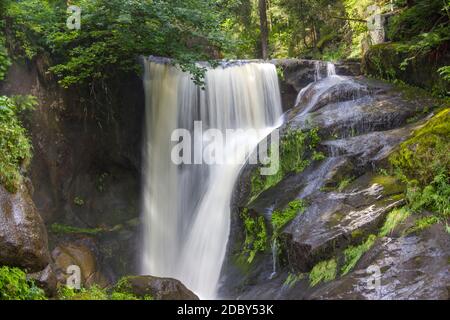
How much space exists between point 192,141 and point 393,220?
24.5ft

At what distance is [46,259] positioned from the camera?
19.6ft

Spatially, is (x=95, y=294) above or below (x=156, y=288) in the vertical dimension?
above

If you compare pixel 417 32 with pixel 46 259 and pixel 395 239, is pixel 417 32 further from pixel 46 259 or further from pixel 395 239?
pixel 46 259

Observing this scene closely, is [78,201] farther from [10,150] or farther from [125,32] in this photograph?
[10,150]

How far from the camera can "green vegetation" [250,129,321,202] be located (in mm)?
8633

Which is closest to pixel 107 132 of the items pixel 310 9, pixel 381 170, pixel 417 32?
pixel 381 170

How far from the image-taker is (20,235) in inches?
219

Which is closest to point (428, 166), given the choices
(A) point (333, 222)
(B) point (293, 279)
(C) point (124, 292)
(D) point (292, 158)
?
(A) point (333, 222)

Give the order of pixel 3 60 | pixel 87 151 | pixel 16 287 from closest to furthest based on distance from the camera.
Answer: pixel 16 287 < pixel 3 60 < pixel 87 151

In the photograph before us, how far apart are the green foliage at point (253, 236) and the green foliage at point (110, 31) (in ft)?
10.8

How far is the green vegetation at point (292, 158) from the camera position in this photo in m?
8.63

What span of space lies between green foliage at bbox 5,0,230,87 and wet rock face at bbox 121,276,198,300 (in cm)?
448

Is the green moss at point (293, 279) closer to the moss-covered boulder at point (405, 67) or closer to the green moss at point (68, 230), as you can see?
the moss-covered boulder at point (405, 67)
